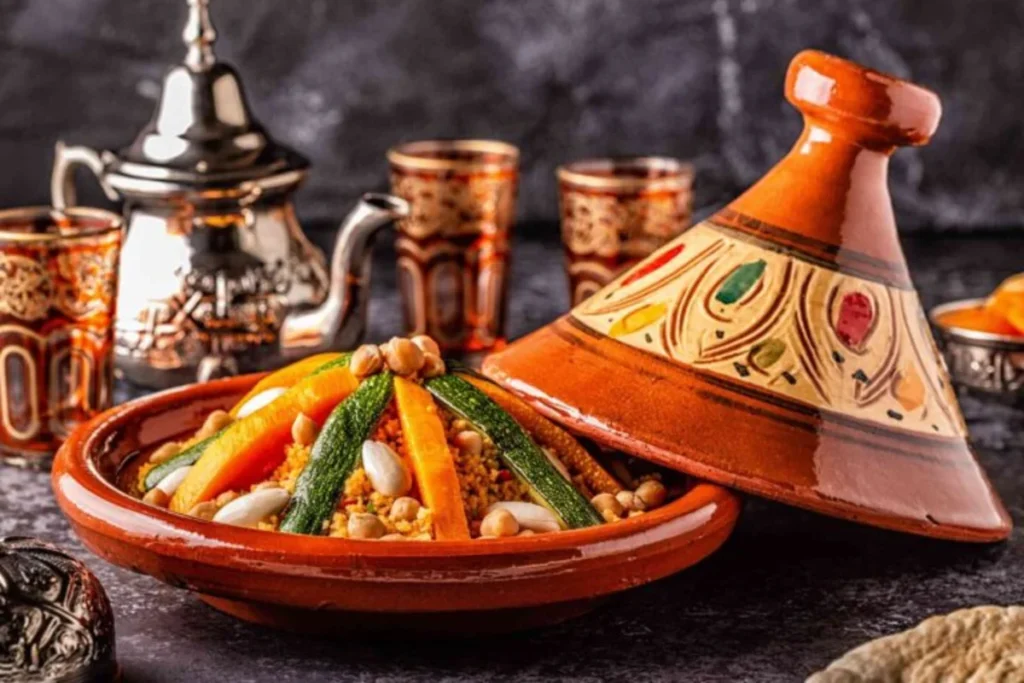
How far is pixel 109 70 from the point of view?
7.72ft

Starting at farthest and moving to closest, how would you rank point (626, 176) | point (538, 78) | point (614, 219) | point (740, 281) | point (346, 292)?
point (538, 78) → point (626, 176) → point (614, 219) → point (346, 292) → point (740, 281)

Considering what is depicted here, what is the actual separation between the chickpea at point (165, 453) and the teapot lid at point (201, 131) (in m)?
0.43

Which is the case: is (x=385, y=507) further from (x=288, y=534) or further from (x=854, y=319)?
(x=854, y=319)

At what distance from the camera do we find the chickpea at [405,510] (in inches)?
38.9

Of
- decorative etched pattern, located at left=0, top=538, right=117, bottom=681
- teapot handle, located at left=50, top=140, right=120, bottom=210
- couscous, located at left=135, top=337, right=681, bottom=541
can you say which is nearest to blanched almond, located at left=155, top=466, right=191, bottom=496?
couscous, located at left=135, top=337, right=681, bottom=541

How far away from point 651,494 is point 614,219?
2.16 feet

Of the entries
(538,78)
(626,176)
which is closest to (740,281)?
(626,176)

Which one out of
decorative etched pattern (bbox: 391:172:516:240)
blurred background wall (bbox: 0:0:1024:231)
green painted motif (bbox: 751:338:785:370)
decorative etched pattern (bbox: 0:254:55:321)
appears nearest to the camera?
green painted motif (bbox: 751:338:785:370)

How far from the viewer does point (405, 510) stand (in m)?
0.99

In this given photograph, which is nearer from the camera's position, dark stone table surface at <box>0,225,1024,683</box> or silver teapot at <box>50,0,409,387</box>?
dark stone table surface at <box>0,225,1024,683</box>

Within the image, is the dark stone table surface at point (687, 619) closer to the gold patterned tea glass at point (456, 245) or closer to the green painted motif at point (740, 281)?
the green painted motif at point (740, 281)

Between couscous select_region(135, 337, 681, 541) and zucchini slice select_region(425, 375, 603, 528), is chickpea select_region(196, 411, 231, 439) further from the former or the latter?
zucchini slice select_region(425, 375, 603, 528)

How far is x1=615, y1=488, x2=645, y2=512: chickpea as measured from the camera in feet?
3.51

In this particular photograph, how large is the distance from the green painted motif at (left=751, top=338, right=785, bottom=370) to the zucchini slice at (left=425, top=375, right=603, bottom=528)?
0.15 m
